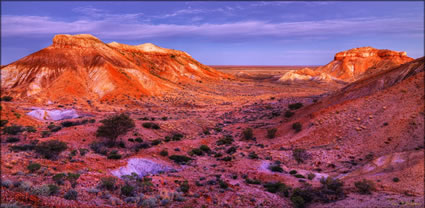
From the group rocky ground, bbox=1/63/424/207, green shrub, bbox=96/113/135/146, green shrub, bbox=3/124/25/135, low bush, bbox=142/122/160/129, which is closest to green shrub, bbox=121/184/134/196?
rocky ground, bbox=1/63/424/207

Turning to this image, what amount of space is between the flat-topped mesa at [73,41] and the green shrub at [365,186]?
50440mm

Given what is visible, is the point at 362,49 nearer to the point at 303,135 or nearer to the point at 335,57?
the point at 335,57

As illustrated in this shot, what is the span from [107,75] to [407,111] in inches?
1545

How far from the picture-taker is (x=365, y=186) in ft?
35.1

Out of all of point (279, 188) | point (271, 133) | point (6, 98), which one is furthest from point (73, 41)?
point (279, 188)

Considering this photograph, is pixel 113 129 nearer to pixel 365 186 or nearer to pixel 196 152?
pixel 196 152

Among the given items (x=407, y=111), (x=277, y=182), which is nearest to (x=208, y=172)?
(x=277, y=182)

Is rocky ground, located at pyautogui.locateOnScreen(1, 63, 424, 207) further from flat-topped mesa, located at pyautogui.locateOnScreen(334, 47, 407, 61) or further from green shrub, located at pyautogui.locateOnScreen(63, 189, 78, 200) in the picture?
flat-topped mesa, located at pyautogui.locateOnScreen(334, 47, 407, 61)

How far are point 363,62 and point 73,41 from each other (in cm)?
8667

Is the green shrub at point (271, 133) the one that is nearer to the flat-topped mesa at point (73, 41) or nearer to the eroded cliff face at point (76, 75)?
the eroded cliff face at point (76, 75)

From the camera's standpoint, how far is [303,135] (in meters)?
19.0

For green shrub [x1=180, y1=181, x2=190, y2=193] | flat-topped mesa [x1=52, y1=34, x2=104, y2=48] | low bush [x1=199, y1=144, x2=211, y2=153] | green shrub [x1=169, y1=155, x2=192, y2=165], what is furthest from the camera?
flat-topped mesa [x1=52, y1=34, x2=104, y2=48]

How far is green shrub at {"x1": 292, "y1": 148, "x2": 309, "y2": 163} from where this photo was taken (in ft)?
52.5

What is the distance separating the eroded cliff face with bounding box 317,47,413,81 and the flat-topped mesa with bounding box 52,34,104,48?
75.5 metres
